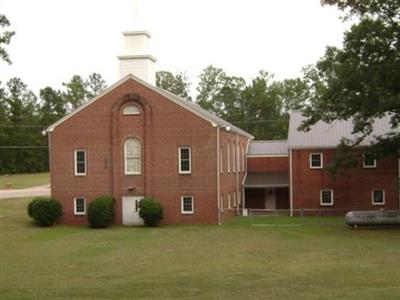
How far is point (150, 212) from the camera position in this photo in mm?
47938

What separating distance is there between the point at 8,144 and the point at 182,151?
67948 millimetres

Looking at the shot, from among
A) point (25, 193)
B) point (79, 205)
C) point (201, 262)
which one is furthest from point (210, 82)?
point (201, 262)

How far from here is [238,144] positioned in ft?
200

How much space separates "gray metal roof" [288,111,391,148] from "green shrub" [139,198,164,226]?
44.0ft

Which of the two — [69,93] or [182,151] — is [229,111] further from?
[182,151]

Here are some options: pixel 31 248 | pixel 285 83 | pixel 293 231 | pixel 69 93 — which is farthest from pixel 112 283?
pixel 69 93

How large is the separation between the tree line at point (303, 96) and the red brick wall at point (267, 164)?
9233mm

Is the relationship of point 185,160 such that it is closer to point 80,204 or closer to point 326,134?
point 80,204

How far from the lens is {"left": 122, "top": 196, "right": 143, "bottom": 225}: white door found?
50.1m

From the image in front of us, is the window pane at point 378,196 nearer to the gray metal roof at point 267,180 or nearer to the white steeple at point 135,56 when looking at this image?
the gray metal roof at point 267,180

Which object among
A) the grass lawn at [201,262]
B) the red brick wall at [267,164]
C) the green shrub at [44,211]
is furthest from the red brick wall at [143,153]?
the red brick wall at [267,164]

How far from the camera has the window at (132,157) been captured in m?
50.7

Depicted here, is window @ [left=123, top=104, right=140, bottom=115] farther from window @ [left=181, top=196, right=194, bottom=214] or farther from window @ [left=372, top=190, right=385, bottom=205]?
window @ [left=372, top=190, right=385, bottom=205]

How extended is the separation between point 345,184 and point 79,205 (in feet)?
66.3
